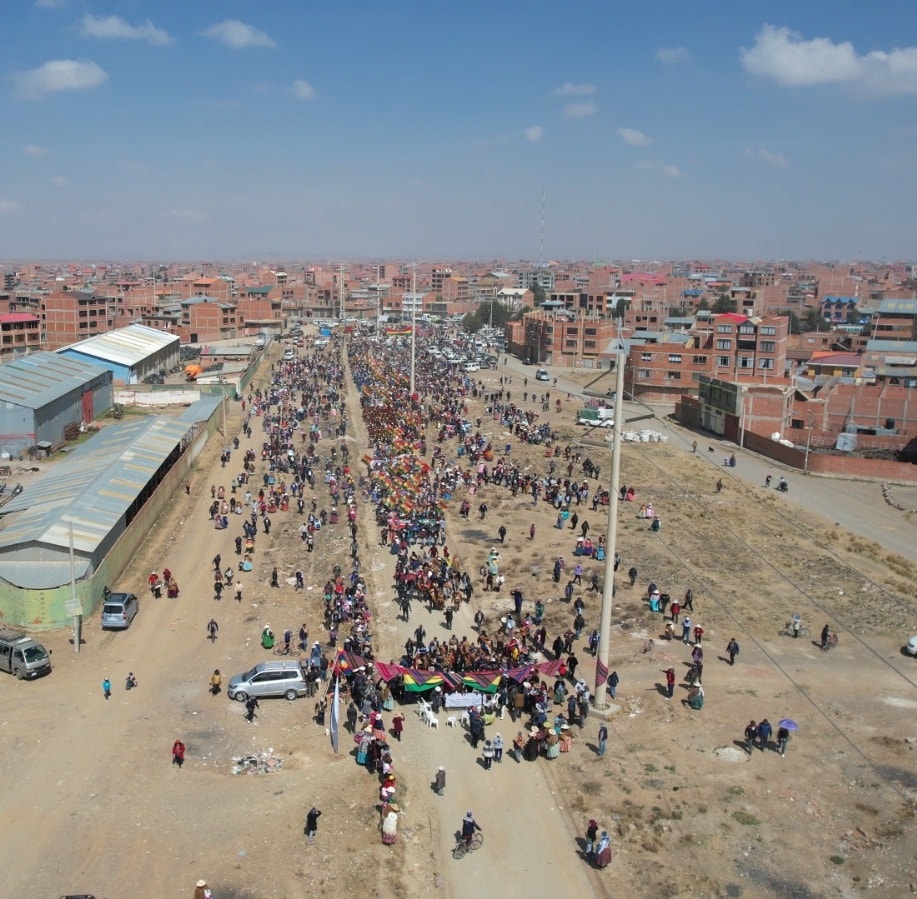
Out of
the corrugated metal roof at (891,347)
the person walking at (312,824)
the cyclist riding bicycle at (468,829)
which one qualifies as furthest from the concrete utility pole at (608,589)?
the corrugated metal roof at (891,347)

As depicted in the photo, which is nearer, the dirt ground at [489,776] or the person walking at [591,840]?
the dirt ground at [489,776]

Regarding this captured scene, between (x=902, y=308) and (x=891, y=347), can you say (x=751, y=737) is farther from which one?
(x=902, y=308)

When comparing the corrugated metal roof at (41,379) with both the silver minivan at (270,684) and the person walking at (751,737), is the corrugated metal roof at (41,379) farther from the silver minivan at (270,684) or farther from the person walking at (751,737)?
the person walking at (751,737)

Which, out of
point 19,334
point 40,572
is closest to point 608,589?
point 40,572

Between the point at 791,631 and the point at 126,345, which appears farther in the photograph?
the point at 126,345

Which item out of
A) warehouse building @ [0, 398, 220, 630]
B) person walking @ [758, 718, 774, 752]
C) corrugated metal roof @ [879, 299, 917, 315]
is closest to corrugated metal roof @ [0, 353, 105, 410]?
warehouse building @ [0, 398, 220, 630]
